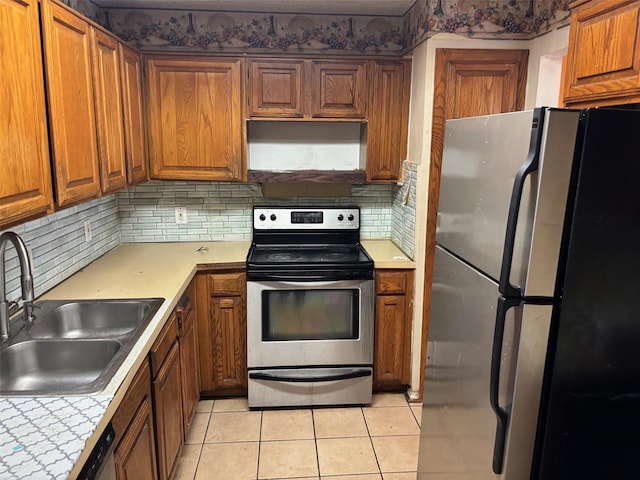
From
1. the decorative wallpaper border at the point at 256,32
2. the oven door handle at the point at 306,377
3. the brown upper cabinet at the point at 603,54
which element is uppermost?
the decorative wallpaper border at the point at 256,32

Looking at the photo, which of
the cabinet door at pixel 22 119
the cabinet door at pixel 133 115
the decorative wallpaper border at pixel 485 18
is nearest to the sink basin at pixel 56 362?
the cabinet door at pixel 22 119

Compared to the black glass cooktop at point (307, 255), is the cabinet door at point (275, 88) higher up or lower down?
higher up

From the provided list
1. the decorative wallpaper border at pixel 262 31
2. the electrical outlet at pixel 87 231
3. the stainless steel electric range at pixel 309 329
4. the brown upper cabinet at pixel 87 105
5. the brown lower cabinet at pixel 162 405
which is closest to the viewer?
the brown lower cabinet at pixel 162 405

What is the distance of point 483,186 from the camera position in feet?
4.96

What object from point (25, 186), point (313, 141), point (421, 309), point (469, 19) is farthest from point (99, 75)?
point (421, 309)

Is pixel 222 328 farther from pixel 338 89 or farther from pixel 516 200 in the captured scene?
pixel 516 200

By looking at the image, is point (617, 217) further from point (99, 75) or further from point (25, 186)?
point (99, 75)

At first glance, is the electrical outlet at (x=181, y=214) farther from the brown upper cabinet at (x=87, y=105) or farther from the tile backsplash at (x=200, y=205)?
the brown upper cabinet at (x=87, y=105)

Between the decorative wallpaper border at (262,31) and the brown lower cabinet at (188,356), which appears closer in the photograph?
the brown lower cabinet at (188,356)

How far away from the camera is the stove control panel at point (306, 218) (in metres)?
3.24

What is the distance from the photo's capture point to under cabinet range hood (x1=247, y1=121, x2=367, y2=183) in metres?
3.22

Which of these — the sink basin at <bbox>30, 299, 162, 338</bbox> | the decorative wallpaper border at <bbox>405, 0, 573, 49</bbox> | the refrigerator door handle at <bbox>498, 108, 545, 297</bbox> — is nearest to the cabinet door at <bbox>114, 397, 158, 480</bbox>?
the sink basin at <bbox>30, 299, 162, 338</bbox>

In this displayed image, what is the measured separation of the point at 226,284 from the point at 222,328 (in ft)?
0.89

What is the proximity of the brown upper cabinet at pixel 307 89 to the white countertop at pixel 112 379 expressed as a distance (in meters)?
0.90
